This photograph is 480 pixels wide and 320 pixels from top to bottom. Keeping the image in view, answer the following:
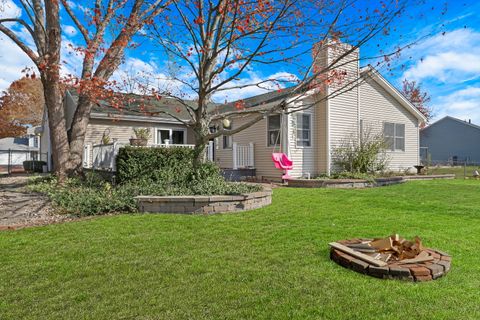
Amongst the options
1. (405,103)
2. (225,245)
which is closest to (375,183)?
(405,103)

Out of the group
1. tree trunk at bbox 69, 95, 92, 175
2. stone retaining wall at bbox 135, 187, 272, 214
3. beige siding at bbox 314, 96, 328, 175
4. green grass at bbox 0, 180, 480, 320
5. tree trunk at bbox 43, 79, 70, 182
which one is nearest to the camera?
green grass at bbox 0, 180, 480, 320

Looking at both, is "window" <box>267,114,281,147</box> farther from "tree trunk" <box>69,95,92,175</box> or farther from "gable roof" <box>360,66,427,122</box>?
"tree trunk" <box>69,95,92,175</box>

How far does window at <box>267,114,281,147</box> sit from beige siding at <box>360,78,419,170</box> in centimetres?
407

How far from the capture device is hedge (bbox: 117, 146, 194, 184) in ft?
26.3

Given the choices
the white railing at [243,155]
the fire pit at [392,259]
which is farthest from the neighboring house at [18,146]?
the fire pit at [392,259]

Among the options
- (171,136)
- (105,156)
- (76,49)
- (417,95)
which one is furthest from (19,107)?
(417,95)

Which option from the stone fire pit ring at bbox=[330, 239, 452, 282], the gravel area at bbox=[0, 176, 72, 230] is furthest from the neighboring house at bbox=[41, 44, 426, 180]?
the stone fire pit ring at bbox=[330, 239, 452, 282]

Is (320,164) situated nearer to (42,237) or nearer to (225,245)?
(225,245)

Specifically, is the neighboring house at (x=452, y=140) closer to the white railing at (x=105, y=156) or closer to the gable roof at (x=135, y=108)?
the gable roof at (x=135, y=108)

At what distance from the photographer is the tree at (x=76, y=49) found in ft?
27.3

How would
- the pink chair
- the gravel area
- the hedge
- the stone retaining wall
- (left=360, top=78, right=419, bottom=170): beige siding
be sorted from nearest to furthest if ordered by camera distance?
1. the gravel area
2. the stone retaining wall
3. the hedge
4. the pink chair
5. (left=360, top=78, right=419, bottom=170): beige siding

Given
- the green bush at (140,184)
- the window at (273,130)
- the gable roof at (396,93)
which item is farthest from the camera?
the gable roof at (396,93)

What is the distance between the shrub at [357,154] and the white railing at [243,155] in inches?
130

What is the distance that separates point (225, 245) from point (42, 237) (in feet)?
8.58
